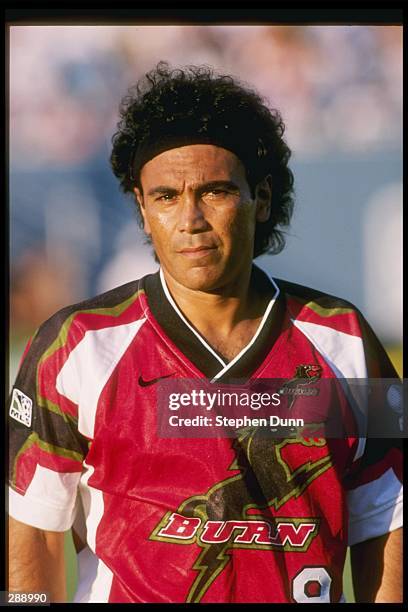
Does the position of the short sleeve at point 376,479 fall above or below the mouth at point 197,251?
below

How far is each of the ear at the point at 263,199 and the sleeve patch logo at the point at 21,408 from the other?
3.14 feet

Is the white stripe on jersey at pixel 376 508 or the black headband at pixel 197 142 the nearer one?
the black headband at pixel 197 142

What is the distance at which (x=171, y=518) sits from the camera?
8.07 ft

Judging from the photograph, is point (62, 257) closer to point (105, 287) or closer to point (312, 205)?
point (105, 287)

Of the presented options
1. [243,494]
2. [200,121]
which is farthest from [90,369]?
[200,121]

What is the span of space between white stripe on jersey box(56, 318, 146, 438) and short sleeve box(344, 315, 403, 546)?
79 centimetres

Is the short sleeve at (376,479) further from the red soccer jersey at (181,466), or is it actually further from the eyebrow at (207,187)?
the eyebrow at (207,187)

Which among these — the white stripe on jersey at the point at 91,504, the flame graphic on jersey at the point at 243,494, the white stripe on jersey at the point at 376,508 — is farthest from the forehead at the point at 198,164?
the white stripe on jersey at the point at 376,508

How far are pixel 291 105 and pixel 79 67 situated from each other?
2.28ft

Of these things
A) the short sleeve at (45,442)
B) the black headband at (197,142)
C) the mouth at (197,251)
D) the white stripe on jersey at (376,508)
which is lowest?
the white stripe on jersey at (376,508)

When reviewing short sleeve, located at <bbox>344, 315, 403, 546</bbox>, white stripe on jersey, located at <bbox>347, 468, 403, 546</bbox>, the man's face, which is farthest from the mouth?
white stripe on jersey, located at <bbox>347, 468, 403, 546</bbox>

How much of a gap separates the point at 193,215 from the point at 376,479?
105 centimetres

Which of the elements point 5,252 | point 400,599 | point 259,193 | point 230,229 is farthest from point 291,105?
point 400,599
